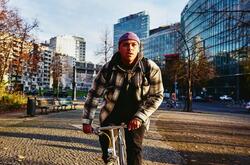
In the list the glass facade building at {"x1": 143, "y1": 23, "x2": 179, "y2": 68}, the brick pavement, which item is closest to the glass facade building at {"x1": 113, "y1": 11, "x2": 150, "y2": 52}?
the glass facade building at {"x1": 143, "y1": 23, "x2": 179, "y2": 68}

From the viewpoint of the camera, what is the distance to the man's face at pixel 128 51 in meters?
3.56

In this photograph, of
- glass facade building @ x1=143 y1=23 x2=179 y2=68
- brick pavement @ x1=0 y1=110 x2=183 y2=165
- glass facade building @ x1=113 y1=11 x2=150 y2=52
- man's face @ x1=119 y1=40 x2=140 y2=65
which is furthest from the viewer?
glass facade building @ x1=113 y1=11 x2=150 y2=52

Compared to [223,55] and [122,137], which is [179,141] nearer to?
[122,137]

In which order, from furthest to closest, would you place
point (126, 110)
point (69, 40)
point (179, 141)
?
point (69, 40), point (179, 141), point (126, 110)

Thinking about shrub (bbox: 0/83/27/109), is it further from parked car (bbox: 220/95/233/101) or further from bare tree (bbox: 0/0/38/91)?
parked car (bbox: 220/95/233/101)

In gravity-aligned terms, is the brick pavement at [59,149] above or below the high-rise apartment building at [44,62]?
below

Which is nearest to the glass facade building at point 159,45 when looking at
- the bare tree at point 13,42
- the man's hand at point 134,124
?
the bare tree at point 13,42

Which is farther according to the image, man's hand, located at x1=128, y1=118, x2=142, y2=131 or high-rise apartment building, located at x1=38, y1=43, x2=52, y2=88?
high-rise apartment building, located at x1=38, y1=43, x2=52, y2=88

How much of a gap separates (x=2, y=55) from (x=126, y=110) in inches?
899

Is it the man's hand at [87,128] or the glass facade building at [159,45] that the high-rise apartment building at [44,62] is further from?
the glass facade building at [159,45]

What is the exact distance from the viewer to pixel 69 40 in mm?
159500

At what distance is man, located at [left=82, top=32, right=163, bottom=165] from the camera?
3.58m

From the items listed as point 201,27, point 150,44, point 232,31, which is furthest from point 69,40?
point 232,31

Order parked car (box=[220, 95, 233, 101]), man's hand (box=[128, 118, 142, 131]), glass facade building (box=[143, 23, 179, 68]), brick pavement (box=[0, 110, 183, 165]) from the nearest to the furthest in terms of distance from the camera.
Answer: man's hand (box=[128, 118, 142, 131])
brick pavement (box=[0, 110, 183, 165])
parked car (box=[220, 95, 233, 101])
glass facade building (box=[143, 23, 179, 68])
